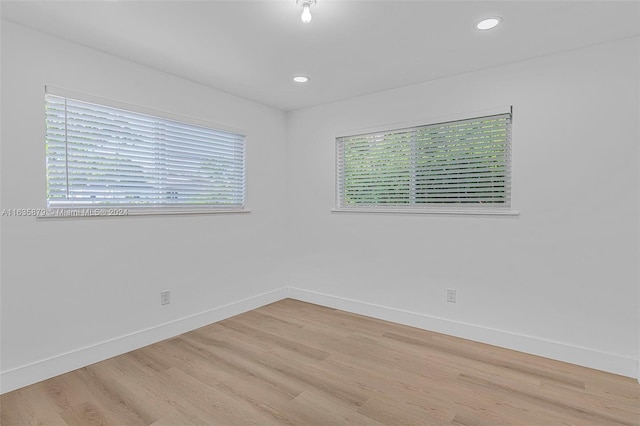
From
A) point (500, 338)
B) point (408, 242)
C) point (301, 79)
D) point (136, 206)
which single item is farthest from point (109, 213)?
point (500, 338)

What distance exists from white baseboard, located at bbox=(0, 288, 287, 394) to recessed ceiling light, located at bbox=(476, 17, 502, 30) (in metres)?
3.35

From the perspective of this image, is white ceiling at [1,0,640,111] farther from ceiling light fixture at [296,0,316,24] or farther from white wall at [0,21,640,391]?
white wall at [0,21,640,391]

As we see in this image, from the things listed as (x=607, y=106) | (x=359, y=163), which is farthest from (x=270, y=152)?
(x=607, y=106)

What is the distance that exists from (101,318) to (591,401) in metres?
3.47

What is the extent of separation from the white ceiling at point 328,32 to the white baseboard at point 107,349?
2.28 meters

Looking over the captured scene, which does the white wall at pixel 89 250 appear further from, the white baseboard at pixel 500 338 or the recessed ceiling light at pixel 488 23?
the recessed ceiling light at pixel 488 23

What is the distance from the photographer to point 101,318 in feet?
8.80

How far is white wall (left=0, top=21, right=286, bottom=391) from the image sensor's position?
89.0 inches

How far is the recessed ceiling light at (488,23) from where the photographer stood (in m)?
2.20

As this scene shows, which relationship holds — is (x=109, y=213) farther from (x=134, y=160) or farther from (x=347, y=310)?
(x=347, y=310)

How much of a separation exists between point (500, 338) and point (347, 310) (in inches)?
61.6

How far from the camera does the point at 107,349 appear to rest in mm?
2697

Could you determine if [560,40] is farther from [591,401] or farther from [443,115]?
[591,401]

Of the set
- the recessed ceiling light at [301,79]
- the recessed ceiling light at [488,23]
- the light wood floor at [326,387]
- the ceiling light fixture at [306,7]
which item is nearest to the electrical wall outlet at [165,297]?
the light wood floor at [326,387]
